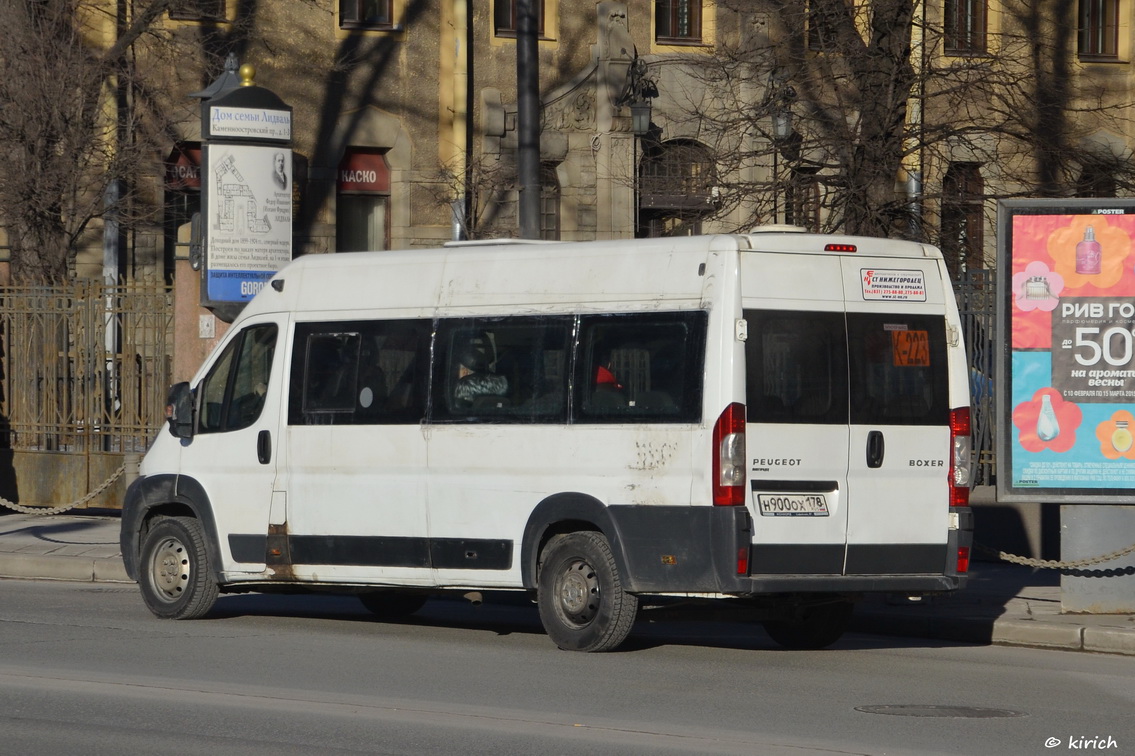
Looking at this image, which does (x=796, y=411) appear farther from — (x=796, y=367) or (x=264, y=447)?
(x=264, y=447)

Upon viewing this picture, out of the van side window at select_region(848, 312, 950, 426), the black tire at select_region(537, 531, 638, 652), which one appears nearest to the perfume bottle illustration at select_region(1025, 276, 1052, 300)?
the van side window at select_region(848, 312, 950, 426)

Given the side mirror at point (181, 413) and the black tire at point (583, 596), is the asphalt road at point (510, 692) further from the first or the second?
the side mirror at point (181, 413)

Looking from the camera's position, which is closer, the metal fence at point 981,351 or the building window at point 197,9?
the metal fence at point 981,351

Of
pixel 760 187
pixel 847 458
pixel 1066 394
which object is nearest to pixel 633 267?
pixel 847 458

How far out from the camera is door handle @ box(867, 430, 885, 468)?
35.7 ft

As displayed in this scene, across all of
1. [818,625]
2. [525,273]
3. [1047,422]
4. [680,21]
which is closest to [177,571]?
[525,273]

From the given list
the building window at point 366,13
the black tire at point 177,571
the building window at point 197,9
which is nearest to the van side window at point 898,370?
the black tire at point 177,571

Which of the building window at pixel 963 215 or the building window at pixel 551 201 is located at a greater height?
the building window at pixel 551 201

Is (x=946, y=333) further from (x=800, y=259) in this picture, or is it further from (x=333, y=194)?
(x=333, y=194)

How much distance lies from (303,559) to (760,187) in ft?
31.9

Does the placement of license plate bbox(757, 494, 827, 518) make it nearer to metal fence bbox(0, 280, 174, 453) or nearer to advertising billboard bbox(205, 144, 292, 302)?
advertising billboard bbox(205, 144, 292, 302)

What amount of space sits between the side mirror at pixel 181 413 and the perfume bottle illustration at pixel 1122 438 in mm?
6379

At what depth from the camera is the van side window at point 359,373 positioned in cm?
1191

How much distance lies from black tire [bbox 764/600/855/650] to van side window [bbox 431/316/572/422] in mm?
2138
